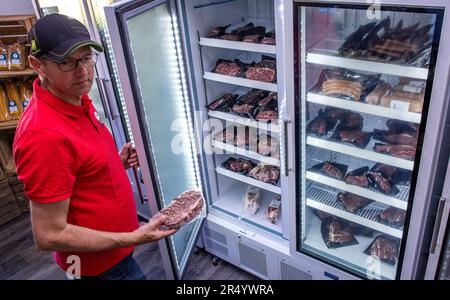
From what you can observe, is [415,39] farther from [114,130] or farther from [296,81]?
[114,130]

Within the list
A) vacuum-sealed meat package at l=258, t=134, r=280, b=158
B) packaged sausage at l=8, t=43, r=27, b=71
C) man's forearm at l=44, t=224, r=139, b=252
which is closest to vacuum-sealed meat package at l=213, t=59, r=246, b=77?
vacuum-sealed meat package at l=258, t=134, r=280, b=158

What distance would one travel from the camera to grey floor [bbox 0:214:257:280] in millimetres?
2865

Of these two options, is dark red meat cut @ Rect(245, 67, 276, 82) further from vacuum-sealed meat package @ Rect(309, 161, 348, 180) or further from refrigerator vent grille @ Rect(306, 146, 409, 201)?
vacuum-sealed meat package @ Rect(309, 161, 348, 180)

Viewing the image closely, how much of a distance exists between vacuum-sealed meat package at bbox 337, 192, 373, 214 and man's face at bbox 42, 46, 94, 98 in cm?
159

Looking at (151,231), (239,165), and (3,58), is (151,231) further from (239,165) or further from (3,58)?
(3,58)

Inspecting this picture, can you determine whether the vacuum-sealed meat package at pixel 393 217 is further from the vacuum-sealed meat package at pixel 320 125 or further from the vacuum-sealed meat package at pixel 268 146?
the vacuum-sealed meat package at pixel 268 146

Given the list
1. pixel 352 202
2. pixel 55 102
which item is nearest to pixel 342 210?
pixel 352 202

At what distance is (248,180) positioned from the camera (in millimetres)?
2656

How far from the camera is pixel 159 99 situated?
7.07ft

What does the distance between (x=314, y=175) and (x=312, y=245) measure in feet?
1.60

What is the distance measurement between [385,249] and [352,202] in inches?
12.6

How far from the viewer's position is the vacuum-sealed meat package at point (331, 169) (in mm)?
2225

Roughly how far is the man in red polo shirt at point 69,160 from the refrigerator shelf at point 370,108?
977 millimetres

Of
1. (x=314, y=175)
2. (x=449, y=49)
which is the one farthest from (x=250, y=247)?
(x=449, y=49)
